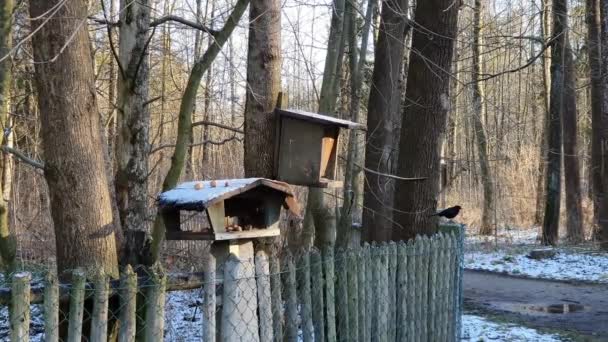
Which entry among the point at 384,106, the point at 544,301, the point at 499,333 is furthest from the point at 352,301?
the point at 544,301

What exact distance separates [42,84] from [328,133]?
7.32 ft

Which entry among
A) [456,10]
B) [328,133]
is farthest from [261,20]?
[456,10]

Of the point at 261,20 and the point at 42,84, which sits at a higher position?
the point at 261,20

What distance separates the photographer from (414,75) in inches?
302

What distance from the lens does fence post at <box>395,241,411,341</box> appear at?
5.58 meters

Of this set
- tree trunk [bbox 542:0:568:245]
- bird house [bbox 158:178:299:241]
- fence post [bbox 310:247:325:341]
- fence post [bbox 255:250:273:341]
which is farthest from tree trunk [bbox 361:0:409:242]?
tree trunk [bbox 542:0:568:245]

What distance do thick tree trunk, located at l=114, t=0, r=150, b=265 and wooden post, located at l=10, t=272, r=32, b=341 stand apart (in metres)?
3.68

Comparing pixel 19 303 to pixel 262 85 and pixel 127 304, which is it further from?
pixel 262 85

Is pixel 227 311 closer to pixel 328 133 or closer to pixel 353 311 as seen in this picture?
pixel 353 311

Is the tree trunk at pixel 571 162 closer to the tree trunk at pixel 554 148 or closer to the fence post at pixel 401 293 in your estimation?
the tree trunk at pixel 554 148

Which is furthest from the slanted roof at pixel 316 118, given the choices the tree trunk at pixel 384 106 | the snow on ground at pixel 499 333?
the tree trunk at pixel 384 106

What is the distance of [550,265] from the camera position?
575 inches

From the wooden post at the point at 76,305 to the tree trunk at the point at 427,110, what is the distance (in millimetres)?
4512

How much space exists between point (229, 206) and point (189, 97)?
2.18 m
